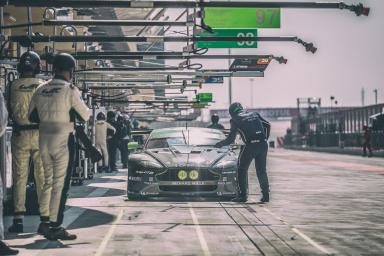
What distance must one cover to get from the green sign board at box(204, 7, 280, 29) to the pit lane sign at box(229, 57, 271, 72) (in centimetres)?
394

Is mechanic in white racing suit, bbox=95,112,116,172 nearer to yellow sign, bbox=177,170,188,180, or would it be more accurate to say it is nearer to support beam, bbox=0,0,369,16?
yellow sign, bbox=177,170,188,180

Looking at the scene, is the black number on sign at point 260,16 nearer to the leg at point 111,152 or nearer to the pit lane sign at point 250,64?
the pit lane sign at point 250,64

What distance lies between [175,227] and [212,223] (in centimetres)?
56

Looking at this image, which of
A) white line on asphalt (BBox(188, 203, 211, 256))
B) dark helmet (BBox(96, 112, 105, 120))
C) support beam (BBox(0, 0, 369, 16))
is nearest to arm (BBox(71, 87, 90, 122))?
white line on asphalt (BBox(188, 203, 211, 256))

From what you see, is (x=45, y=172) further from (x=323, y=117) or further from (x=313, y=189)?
(x=323, y=117)

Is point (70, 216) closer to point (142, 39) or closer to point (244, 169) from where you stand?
point (244, 169)

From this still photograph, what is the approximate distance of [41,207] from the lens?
7.42 meters

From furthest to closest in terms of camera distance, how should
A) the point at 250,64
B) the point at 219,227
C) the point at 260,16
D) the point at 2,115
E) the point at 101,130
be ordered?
the point at 260,16, the point at 101,130, the point at 250,64, the point at 219,227, the point at 2,115

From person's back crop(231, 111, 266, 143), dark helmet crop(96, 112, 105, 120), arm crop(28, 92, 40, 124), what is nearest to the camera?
arm crop(28, 92, 40, 124)

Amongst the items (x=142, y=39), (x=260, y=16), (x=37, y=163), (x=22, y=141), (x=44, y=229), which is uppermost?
(x=260, y=16)

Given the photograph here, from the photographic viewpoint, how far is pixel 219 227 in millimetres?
8312

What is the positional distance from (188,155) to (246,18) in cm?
1038

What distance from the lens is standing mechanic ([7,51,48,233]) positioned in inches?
310

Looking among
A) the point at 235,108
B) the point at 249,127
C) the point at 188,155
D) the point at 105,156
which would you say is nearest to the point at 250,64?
the point at 235,108
